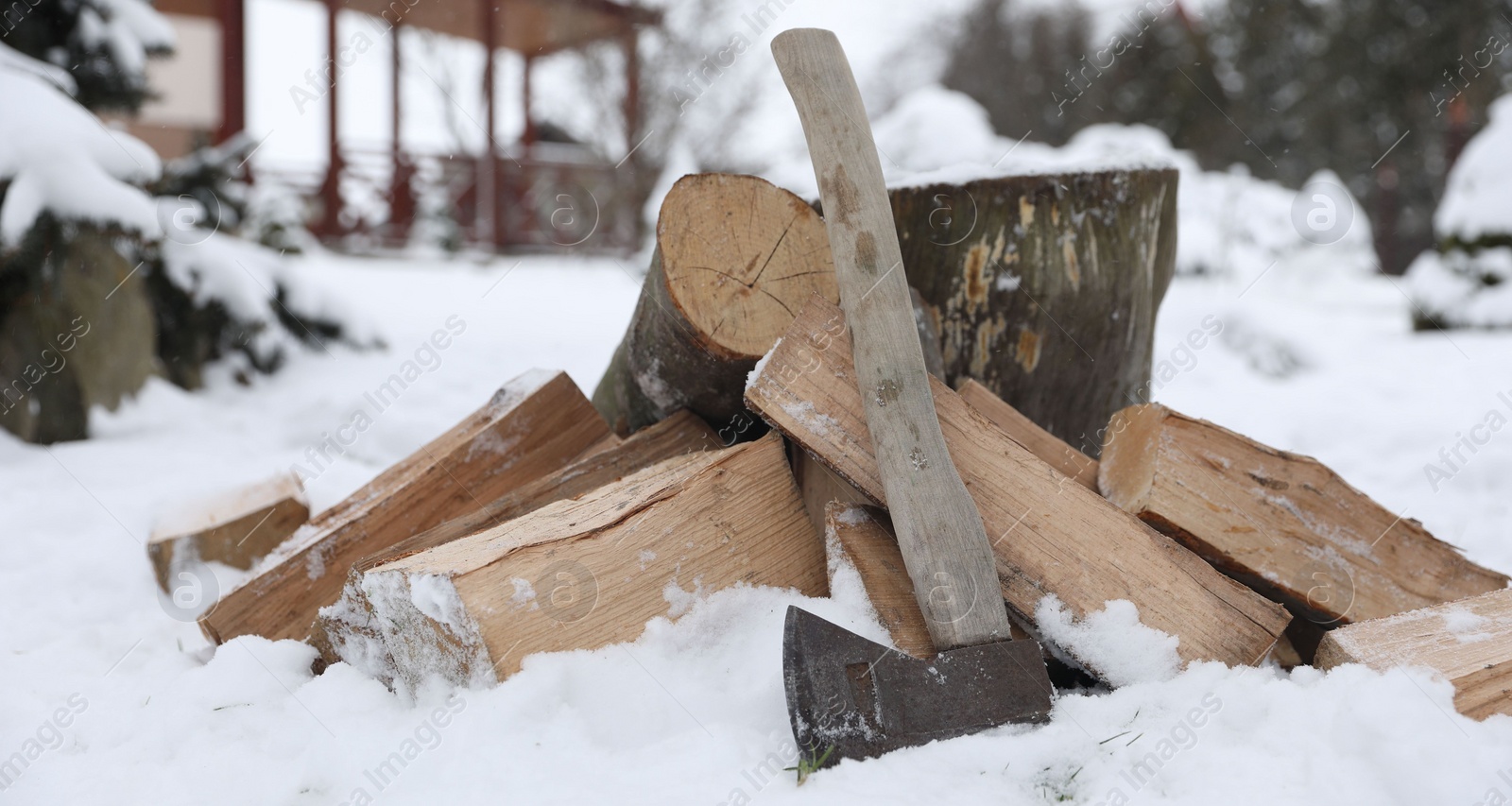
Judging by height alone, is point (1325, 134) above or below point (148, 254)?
above

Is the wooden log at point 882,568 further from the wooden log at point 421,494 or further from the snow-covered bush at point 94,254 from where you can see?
the snow-covered bush at point 94,254

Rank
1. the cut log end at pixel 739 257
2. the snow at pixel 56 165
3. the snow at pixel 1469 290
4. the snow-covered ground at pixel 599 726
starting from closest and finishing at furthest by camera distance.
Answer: the snow-covered ground at pixel 599 726
the cut log end at pixel 739 257
the snow at pixel 56 165
the snow at pixel 1469 290

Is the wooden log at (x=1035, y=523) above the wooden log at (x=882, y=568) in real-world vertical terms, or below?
above

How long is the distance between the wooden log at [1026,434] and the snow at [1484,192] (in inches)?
252

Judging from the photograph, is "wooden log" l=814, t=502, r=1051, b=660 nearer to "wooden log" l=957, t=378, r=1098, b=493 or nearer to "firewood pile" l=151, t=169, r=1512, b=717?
"firewood pile" l=151, t=169, r=1512, b=717

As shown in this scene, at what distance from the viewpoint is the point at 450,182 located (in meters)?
11.2

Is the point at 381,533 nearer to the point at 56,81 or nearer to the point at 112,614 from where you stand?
the point at 112,614

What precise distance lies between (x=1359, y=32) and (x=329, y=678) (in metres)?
18.7

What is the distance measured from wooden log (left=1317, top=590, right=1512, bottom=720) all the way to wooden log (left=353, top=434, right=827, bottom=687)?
0.89 metres

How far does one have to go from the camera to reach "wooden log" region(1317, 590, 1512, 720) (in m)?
1.49

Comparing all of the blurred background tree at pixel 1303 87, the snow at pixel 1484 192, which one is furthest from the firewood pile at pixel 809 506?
the blurred background tree at pixel 1303 87

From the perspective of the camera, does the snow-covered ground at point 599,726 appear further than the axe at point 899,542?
No

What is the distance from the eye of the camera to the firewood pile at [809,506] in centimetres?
165

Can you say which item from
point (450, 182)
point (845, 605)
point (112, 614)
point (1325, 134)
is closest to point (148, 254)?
point (112, 614)
